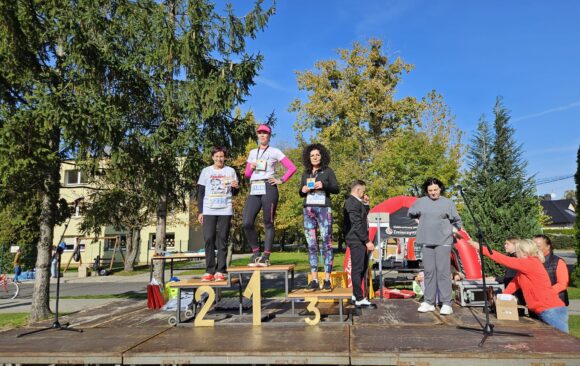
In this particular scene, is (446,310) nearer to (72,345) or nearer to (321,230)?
(321,230)

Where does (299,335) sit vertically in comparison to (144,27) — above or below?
below

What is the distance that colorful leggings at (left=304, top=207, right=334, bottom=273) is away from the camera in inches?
224

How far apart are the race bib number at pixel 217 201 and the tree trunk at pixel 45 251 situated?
14.6 feet

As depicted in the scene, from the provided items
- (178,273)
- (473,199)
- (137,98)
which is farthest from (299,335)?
(178,273)

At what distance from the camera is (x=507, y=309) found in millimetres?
5008

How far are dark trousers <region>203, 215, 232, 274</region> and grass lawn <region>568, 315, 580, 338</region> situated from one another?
20.2 ft

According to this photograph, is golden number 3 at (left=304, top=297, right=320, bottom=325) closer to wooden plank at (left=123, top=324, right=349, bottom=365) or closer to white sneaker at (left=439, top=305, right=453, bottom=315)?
wooden plank at (left=123, top=324, right=349, bottom=365)

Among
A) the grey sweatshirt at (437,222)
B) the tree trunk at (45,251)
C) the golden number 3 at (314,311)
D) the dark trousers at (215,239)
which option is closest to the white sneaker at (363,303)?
the grey sweatshirt at (437,222)

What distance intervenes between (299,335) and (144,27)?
8921 millimetres

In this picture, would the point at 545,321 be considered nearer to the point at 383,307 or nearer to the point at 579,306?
the point at 383,307

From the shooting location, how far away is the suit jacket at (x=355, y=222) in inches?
240

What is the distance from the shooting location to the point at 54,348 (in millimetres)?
3965

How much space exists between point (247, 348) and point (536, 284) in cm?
387

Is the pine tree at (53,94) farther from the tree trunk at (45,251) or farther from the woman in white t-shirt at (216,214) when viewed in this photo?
the woman in white t-shirt at (216,214)
